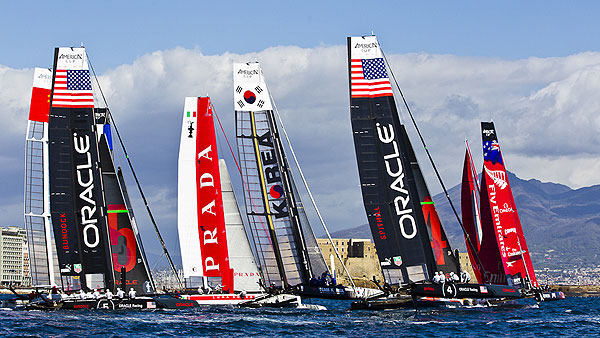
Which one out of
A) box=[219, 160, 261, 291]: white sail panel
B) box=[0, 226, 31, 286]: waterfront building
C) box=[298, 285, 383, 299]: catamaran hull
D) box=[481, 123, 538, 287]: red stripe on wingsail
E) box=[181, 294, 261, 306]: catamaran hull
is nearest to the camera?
box=[298, 285, 383, 299]: catamaran hull

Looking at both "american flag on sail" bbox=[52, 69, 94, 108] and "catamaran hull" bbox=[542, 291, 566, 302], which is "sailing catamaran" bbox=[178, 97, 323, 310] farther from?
"catamaran hull" bbox=[542, 291, 566, 302]

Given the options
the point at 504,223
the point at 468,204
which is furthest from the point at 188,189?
the point at 504,223

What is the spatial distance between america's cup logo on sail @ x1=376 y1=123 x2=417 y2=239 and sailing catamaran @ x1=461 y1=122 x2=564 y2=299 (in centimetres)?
1227

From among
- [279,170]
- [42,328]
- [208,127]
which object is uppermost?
[208,127]

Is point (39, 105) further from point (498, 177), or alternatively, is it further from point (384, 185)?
point (498, 177)

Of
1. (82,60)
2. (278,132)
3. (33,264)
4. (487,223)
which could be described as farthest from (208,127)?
(487,223)

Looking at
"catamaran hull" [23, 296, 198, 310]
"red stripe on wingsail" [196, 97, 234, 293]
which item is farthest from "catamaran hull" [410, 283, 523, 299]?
"red stripe on wingsail" [196, 97, 234, 293]

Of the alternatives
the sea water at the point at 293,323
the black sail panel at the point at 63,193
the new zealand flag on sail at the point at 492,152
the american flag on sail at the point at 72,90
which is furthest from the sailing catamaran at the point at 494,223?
the american flag on sail at the point at 72,90

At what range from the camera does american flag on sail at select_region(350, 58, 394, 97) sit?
34.0m

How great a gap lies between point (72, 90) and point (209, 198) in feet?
26.3

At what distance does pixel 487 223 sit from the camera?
46.5m

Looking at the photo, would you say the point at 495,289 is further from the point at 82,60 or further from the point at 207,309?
the point at 82,60

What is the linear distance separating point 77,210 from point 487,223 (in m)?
20.2

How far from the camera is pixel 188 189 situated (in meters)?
40.9
